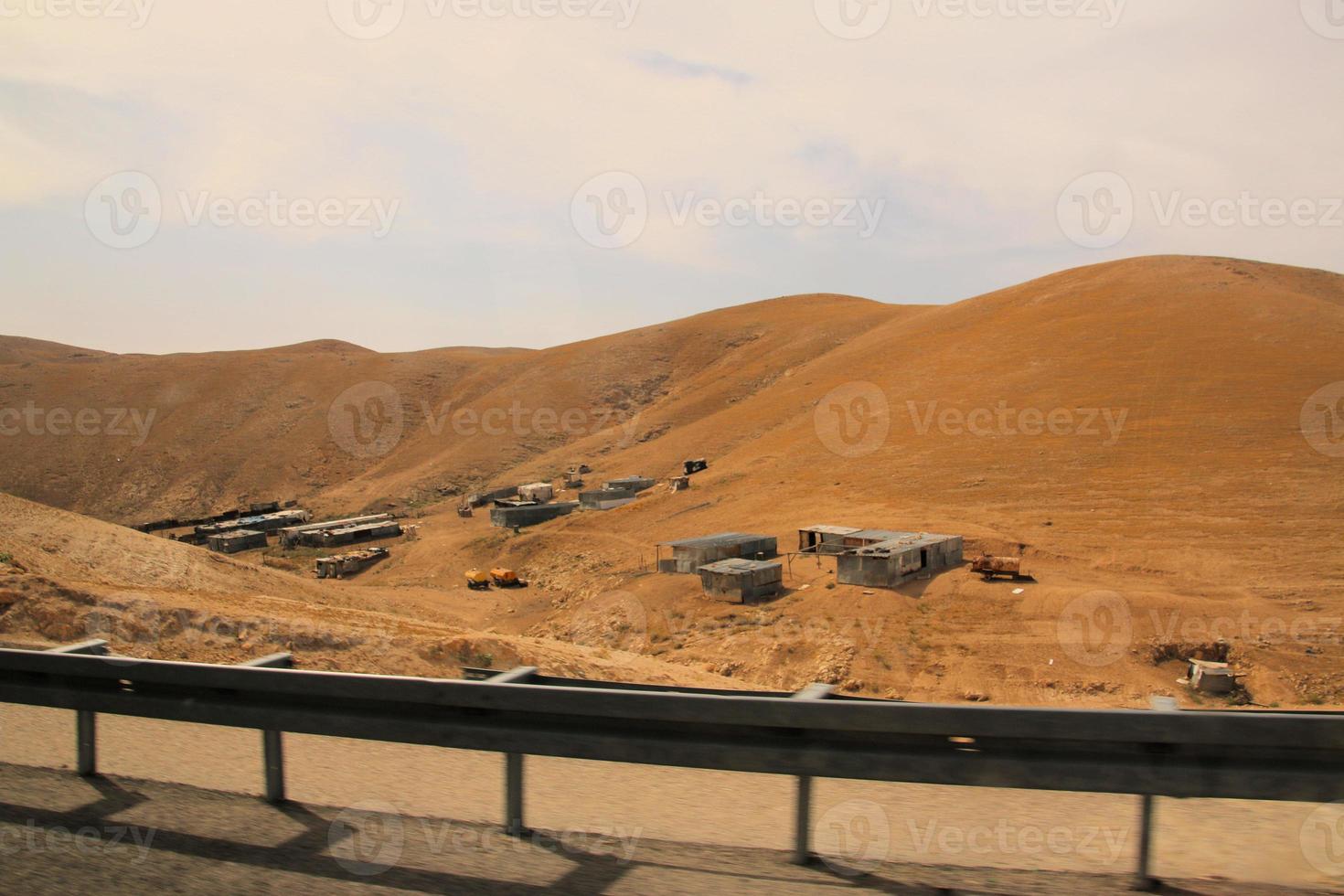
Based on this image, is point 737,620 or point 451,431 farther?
point 451,431

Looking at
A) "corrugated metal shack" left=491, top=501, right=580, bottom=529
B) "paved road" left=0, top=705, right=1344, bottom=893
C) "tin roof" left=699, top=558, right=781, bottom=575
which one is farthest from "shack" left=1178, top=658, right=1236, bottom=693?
"corrugated metal shack" left=491, top=501, right=580, bottom=529

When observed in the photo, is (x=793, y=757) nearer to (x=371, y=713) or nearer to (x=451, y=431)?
(x=371, y=713)

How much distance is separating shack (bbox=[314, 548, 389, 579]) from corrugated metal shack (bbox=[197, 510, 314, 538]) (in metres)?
12.9

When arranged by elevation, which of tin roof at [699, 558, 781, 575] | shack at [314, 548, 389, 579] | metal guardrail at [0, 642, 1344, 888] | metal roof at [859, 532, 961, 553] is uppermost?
metal guardrail at [0, 642, 1344, 888]

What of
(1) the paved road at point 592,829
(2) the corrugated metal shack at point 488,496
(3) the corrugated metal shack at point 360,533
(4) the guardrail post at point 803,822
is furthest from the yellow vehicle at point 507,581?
(4) the guardrail post at point 803,822

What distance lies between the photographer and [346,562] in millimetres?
46125

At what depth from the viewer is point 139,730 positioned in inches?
229

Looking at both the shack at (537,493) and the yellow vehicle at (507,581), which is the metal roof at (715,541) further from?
the shack at (537,493)

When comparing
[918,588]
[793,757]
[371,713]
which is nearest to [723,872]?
[793,757]

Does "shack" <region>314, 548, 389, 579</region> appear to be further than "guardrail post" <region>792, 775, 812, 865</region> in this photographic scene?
Yes

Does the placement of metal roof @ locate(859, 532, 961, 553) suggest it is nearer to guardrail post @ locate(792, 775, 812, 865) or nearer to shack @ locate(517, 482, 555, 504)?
guardrail post @ locate(792, 775, 812, 865)

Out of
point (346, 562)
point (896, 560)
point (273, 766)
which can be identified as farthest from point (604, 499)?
point (273, 766)

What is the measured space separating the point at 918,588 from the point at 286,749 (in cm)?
2505

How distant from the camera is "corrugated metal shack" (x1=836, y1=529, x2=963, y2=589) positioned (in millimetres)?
28172
